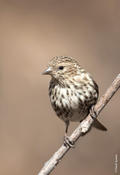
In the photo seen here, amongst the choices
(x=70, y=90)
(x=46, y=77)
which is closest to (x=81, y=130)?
(x=70, y=90)

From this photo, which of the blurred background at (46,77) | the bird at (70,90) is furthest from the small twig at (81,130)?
the blurred background at (46,77)

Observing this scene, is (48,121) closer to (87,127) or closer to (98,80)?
(98,80)

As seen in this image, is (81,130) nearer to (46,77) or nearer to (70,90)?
(70,90)

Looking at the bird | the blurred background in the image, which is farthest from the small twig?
the blurred background

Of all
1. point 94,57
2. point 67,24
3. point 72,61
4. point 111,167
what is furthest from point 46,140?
point 72,61

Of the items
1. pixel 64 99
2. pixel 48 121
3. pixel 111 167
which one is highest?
pixel 64 99
